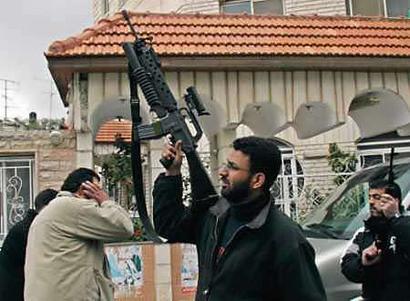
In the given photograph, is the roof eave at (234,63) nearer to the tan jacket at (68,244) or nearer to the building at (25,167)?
the building at (25,167)

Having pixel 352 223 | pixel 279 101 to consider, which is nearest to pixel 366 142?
pixel 279 101

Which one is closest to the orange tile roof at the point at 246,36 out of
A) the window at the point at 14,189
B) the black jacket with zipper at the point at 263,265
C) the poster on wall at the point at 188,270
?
the window at the point at 14,189

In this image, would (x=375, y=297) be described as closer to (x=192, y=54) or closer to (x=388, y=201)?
(x=388, y=201)

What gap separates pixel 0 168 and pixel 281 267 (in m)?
8.09

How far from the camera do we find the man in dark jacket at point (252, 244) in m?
3.07

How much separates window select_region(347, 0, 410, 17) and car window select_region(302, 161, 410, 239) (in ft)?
48.1

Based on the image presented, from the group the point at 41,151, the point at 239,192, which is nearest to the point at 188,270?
the point at 41,151

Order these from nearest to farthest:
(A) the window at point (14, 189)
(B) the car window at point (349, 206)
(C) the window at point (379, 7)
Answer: (B) the car window at point (349, 206) < (A) the window at point (14, 189) < (C) the window at point (379, 7)

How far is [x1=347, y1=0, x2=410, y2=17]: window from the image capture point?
68.6ft

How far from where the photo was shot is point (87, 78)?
1091 cm

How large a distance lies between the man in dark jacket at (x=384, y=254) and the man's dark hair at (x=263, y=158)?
1.40 metres

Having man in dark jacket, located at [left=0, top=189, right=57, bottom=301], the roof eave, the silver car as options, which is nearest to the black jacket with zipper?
man in dark jacket, located at [left=0, top=189, right=57, bottom=301]

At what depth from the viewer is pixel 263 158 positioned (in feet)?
10.7

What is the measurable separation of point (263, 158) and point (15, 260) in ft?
9.68
